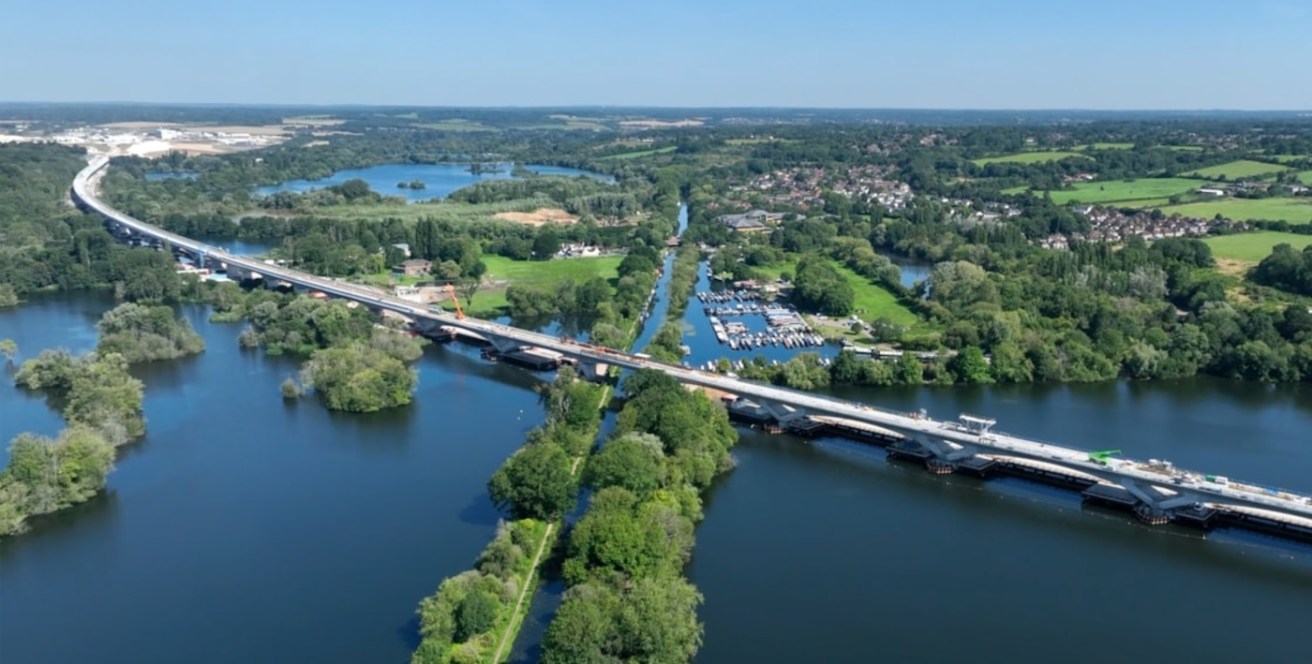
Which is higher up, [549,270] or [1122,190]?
[1122,190]

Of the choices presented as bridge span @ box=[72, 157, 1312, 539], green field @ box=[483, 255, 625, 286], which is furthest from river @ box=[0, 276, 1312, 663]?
green field @ box=[483, 255, 625, 286]

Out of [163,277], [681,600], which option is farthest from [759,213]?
[681,600]

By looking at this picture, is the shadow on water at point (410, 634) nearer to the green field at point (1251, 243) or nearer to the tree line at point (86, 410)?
the tree line at point (86, 410)

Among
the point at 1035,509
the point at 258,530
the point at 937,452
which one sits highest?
the point at 937,452

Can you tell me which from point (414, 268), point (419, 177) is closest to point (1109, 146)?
point (419, 177)

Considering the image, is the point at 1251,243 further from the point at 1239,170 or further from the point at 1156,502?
the point at 1156,502

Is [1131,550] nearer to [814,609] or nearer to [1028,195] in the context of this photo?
[814,609]

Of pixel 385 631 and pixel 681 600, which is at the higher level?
pixel 681 600
